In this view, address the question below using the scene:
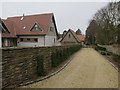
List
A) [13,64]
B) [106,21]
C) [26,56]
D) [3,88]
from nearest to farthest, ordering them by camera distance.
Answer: [3,88]
[13,64]
[26,56]
[106,21]

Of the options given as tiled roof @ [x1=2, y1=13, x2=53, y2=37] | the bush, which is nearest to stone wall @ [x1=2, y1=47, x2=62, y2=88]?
the bush

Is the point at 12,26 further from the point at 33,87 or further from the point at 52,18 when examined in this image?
the point at 33,87

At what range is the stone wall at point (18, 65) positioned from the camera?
393 centimetres

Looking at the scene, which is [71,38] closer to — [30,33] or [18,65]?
[30,33]

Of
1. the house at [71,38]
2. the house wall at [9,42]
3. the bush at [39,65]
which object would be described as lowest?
the bush at [39,65]

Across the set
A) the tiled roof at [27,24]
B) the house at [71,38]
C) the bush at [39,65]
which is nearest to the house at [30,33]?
the tiled roof at [27,24]

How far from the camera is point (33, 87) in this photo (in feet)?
14.8

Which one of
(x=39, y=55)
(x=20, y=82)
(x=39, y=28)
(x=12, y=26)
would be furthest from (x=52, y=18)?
(x=20, y=82)

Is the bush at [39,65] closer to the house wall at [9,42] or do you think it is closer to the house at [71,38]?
the house wall at [9,42]

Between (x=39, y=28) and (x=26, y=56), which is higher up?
(x=39, y=28)

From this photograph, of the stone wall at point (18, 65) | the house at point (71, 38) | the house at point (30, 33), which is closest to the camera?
the stone wall at point (18, 65)

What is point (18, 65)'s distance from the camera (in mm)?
4516

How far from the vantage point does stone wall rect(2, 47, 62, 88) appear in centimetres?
393

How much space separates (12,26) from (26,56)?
21.2m
